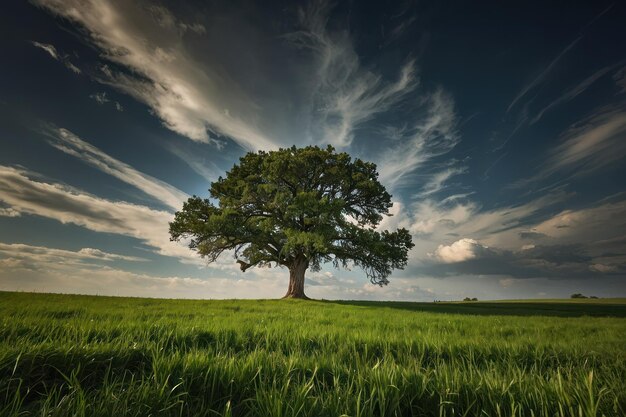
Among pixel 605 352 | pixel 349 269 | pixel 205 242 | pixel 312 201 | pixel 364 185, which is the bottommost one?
pixel 605 352

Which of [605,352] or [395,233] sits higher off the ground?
[395,233]

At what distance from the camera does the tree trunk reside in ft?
93.6

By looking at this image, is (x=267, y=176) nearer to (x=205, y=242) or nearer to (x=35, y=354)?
(x=205, y=242)

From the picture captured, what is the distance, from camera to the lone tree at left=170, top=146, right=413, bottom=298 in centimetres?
2577

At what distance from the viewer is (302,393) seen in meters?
2.17

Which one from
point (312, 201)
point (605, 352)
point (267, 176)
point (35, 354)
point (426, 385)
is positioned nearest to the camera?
point (426, 385)

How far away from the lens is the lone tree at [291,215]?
84.5 feet

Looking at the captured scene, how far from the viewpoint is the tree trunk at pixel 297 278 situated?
2853 cm

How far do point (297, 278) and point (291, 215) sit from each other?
7.50 meters

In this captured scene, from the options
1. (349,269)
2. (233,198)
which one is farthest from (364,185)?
(233,198)

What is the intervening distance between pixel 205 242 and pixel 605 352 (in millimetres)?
26938

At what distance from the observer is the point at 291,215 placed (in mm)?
24969

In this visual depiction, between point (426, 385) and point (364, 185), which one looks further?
point (364, 185)

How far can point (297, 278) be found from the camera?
2917 centimetres
